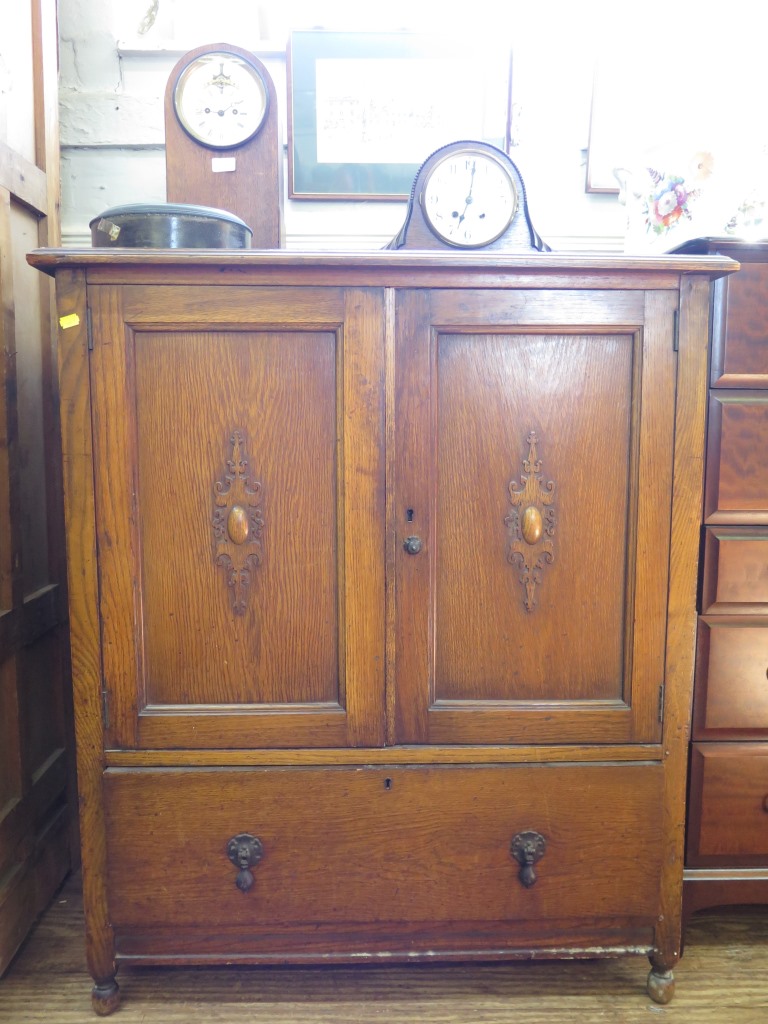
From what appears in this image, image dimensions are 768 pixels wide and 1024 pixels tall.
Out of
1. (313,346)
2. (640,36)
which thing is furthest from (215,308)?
(640,36)

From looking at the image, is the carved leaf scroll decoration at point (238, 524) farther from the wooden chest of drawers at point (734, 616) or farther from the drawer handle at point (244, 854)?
the wooden chest of drawers at point (734, 616)

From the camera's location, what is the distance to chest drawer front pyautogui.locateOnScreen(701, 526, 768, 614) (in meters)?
1.35

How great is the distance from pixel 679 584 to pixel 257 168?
4.17 feet

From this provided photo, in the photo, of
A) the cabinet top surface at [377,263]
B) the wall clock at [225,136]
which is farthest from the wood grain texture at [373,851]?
the wall clock at [225,136]

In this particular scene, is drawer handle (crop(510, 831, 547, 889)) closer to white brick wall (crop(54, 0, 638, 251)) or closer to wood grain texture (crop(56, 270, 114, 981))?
wood grain texture (crop(56, 270, 114, 981))

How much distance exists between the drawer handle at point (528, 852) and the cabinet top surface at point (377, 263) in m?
1.00

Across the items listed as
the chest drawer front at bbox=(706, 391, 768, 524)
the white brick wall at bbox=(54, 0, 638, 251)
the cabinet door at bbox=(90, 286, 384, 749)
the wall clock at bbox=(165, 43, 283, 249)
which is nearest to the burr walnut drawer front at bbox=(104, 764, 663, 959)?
the cabinet door at bbox=(90, 286, 384, 749)

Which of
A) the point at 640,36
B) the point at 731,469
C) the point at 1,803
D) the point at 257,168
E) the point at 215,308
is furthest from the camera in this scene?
A: the point at 640,36

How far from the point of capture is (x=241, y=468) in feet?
4.00

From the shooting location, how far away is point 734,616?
137 cm

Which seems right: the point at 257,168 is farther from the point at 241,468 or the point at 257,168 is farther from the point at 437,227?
the point at 241,468

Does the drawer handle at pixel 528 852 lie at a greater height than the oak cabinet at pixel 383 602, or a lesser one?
lesser

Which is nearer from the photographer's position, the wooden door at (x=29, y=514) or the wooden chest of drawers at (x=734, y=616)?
the wooden chest of drawers at (x=734, y=616)

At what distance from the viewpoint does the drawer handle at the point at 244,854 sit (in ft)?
4.10
